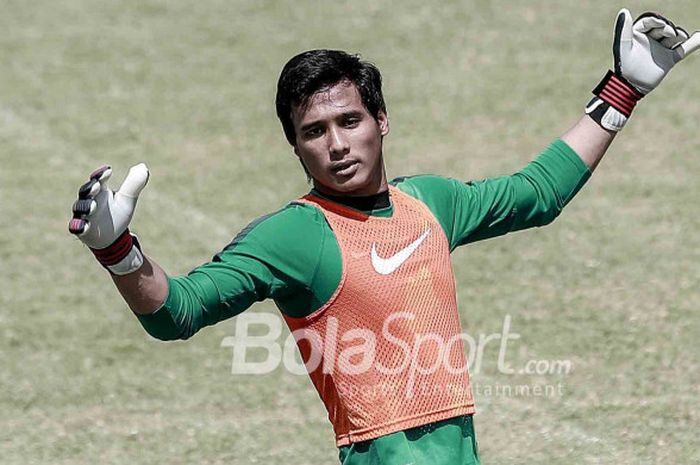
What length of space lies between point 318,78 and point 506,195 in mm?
806

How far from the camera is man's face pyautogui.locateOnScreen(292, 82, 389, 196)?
14.9 ft

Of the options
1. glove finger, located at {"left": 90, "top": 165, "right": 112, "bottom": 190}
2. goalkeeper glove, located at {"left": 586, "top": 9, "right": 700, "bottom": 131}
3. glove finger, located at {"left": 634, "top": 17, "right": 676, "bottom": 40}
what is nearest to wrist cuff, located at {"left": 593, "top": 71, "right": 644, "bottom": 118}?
goalkeeper glove, located at {"left": 586, "top": 9, "right": 700, "bottom": 131}

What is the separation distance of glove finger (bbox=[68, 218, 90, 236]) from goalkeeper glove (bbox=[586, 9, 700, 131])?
1.98m

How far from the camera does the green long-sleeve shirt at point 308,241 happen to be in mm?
4180

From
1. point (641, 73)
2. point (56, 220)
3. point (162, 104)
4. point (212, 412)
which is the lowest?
point (212, 412)

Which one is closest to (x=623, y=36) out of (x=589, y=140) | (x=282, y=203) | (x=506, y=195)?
(x=589, y=140)

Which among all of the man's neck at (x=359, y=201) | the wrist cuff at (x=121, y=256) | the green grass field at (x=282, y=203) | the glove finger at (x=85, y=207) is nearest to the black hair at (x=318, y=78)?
the man's neck at (x=359, y=201)

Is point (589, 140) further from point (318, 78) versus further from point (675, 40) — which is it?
point (318, 78)

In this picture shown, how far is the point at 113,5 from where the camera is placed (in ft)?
55.2

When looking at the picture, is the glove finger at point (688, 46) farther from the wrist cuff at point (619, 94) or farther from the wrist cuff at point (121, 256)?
the wrist cuff at point (121, 256)

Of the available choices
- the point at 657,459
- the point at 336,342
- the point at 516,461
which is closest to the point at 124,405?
the point at 516,461

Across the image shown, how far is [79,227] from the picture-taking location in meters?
3.82

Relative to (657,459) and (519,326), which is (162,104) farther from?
(657,459)

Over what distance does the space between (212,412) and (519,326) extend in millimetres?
2108
